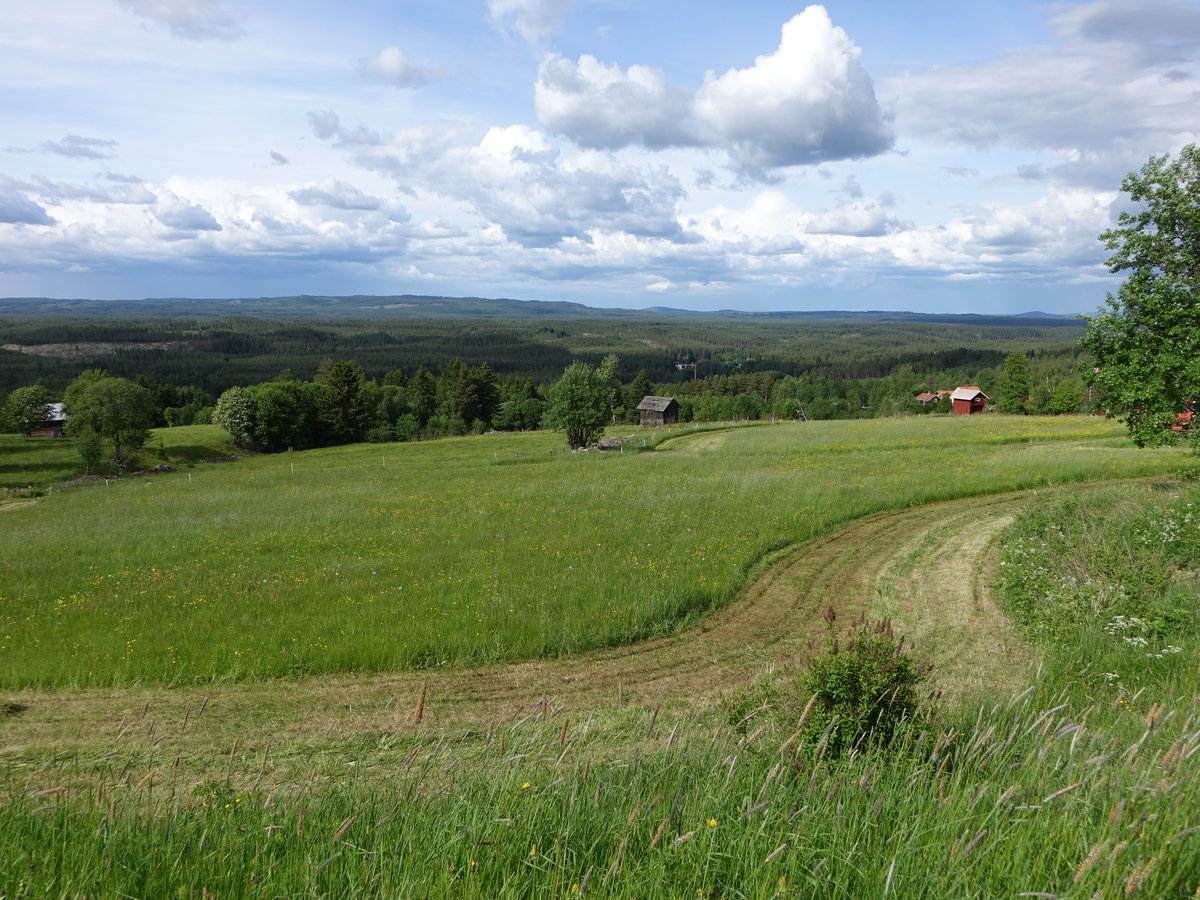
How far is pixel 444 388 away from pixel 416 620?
104359 mm

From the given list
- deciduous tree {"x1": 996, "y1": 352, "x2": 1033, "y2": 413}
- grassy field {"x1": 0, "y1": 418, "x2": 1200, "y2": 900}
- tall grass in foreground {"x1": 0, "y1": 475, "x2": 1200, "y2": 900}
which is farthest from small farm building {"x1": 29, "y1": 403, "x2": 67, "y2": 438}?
deciduous tree {"x1": 996, "y1": 352, "x2": 1033, "y2": 413}

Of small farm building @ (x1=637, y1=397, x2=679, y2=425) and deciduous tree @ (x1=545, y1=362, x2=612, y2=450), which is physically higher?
deciduous tree @ (x1=545, y1=362, x2=612, y2=450)

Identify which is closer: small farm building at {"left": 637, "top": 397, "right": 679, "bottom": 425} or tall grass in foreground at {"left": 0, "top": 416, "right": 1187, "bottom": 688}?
tall grass in foreground at {"left": 0, "top": 416, "right": 1187, "bottom": 688}

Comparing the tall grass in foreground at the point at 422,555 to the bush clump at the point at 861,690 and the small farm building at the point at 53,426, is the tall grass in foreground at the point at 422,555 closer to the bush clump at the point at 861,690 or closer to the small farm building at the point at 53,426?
the bush clump at the point at 861,690

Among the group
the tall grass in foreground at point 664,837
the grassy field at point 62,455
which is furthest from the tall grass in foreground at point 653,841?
the grassy field at point 62,455

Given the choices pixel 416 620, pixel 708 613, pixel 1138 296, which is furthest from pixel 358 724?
pixel 1138 296

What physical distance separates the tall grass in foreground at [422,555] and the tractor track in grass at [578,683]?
62 cm

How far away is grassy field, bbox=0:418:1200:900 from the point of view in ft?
11.1

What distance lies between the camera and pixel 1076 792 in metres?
3.76

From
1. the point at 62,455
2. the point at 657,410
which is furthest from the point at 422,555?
the point at 657,410

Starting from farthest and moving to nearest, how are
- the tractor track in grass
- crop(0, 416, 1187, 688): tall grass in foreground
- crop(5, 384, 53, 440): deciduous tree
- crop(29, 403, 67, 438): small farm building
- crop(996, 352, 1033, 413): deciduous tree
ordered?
crop(996, 352, 1033, 413): deciduous tree, crop(29, 403, 67, 438): small farm building, crop(5, 384, 53, 440): deciduous tree, crop(0, 416, 1187, 688): tall grass in foreground, the tractor track in grass

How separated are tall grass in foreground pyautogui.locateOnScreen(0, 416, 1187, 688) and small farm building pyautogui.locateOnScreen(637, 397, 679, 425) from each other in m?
80.4

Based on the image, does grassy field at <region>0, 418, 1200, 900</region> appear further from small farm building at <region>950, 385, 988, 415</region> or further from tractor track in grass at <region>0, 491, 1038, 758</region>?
small farm building at <region>950, 385, 988, 415</region>

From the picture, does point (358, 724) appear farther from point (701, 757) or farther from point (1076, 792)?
point (1076, 792)
